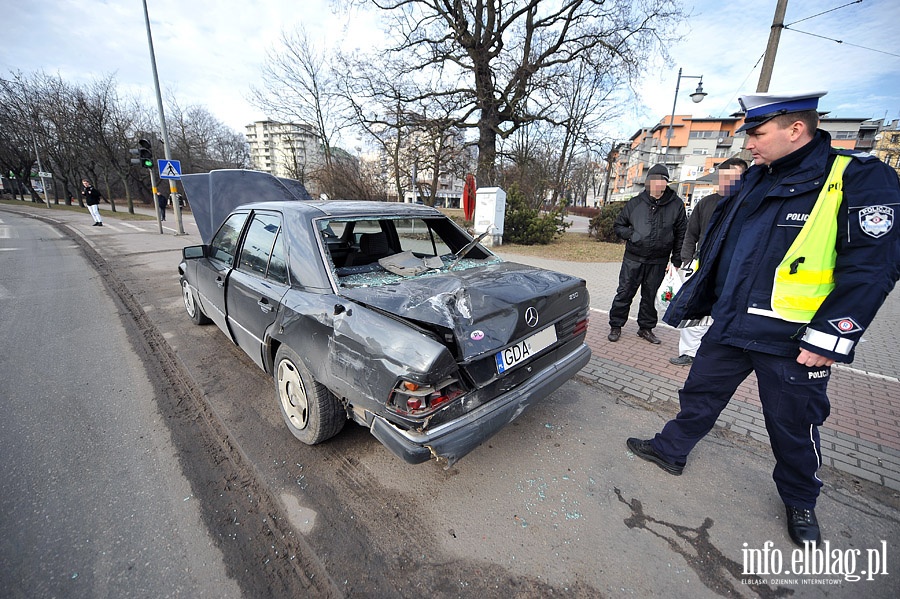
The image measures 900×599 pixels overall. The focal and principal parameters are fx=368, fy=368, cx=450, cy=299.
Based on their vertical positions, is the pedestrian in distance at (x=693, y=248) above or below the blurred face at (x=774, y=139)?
below

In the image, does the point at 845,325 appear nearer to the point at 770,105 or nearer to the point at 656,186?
the point at 770,105

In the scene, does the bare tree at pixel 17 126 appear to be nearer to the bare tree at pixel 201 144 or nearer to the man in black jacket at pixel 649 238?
the bare tree at pixel 201 144

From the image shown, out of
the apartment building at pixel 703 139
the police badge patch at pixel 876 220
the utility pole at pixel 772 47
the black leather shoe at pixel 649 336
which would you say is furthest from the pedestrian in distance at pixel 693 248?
the apartment building at pixel 703 139

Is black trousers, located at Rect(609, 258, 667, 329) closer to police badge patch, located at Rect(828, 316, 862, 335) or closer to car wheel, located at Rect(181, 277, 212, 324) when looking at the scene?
police badge patch, located at Rect(828, 316, 862, 335)

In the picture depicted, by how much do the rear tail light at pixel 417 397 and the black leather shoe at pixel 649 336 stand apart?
148 inches

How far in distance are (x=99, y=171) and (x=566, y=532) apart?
154ft

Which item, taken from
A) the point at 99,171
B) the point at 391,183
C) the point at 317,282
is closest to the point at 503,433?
the point at 317,282

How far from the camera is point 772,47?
7.24 metres

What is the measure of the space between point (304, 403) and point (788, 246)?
285 cm

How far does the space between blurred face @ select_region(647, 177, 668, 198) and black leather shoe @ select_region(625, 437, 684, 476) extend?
2.73m

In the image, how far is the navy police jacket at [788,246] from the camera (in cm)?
153

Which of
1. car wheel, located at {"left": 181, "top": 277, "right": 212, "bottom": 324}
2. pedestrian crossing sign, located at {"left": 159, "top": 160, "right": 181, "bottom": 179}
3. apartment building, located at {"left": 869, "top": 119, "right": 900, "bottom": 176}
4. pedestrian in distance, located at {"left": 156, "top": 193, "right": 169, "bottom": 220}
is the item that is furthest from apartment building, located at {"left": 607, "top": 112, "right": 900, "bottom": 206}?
car wheel, located at {"left": 181, "top": 277, "right": 212, "bottom": 324}

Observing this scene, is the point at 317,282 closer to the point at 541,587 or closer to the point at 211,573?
the point at 211,573

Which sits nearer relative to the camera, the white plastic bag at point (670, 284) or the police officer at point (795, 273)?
the police officer at point (795, 273)
